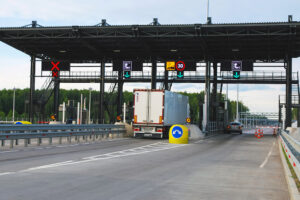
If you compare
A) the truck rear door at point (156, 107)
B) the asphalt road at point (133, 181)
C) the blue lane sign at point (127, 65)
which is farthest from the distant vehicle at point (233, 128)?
the asphalt road at point (133, 181)

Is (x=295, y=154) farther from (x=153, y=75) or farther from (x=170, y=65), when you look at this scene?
(x=153, y=75)

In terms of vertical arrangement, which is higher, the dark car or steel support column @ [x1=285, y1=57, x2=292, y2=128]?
steel support column @ [x1=285, y1=57, x2=292, y2=128]

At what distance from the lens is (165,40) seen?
133 ft

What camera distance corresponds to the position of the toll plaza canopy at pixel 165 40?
36781mm

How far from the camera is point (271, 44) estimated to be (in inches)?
1642

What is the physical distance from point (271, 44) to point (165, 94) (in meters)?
15.4

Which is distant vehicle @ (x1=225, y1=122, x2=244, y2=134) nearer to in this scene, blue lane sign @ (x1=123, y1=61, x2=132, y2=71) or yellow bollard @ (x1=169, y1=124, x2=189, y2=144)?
blue lane sign @ (x1=123, y1=61, x2=132, y2=71)

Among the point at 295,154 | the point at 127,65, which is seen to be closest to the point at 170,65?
the point at 127,65

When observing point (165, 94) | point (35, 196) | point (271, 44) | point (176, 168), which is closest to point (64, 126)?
point (165, 94)

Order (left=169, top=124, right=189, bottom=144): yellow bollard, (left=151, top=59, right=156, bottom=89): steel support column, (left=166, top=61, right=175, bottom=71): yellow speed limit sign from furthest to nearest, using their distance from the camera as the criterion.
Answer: (left=151, top=59, right=156, bottom=89): steel support column → (left=166, top=61, right=175, bottom=71): yellow speed limit sign → (left=169, top=124, right=189, bottom=144): yellow bollard

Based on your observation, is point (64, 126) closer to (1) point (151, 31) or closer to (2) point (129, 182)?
(2) point (129, 182)

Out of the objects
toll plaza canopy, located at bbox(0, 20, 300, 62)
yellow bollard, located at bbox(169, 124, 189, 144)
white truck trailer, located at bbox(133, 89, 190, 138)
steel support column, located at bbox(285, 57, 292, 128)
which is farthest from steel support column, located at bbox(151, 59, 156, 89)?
yellow bollard, located at bbox(169, 124, 189, 144)

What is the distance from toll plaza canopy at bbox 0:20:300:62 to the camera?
3678 cm

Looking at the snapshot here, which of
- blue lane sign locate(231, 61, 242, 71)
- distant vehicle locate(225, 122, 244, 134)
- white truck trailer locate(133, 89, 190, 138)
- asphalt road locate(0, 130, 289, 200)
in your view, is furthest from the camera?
distant vehicle locate(225, 122, 244, 134)
